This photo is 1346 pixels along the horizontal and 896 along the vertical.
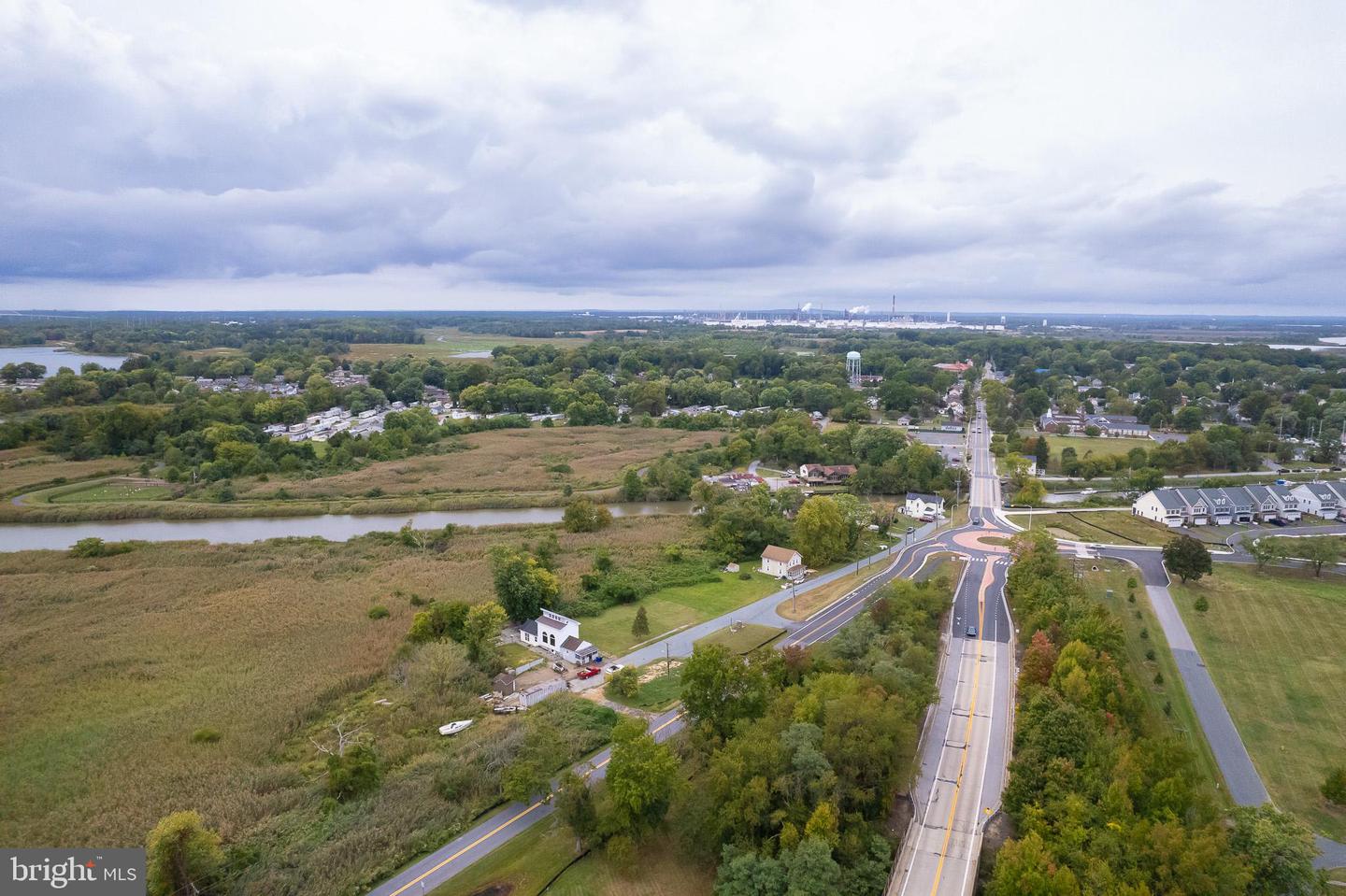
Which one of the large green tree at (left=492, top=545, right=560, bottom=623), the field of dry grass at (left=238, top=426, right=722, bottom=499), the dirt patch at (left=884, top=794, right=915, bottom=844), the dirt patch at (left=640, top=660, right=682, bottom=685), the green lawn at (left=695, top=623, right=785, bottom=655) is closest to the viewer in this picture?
the dirt patch at (left=884, top=794, right=915, bottom=844)

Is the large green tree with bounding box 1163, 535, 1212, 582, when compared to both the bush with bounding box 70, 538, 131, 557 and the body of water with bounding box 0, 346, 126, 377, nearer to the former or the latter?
the bush with bounding box 70, 538, 131, 557

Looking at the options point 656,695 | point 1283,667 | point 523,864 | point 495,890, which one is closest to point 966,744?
point 656,695

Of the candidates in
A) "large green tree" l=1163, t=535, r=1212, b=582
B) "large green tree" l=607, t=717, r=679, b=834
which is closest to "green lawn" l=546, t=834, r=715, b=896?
"large green tree" l=607, t=717, r=679, b=834

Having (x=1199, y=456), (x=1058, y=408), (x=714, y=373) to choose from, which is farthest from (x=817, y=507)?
(x=714, y=373)

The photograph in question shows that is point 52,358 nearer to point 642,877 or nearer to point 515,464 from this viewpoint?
point 515,464

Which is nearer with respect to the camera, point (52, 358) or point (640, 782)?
point (640, 782)
